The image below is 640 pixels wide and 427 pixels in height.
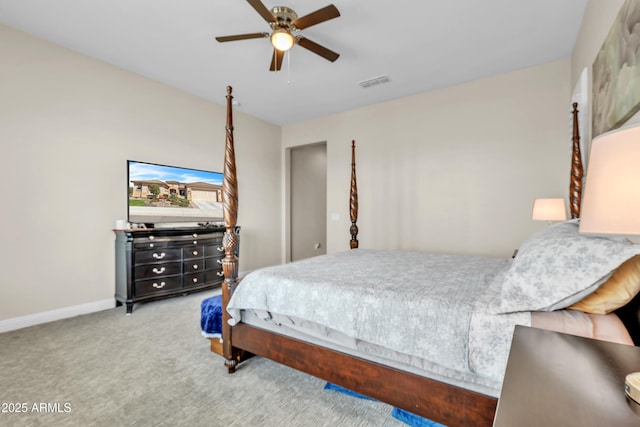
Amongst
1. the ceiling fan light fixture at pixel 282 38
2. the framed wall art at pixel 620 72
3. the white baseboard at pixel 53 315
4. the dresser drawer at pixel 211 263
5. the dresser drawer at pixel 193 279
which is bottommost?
the white baseboard at pixel 53 315

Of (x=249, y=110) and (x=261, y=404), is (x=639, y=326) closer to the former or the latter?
(x=261, y=404)

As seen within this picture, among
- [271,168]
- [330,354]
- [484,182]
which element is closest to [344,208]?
[271,168]

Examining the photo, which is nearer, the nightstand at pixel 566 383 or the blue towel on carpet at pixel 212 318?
the nightstand at pixel 566 383

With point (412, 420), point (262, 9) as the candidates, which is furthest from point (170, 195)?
point (412, 420)

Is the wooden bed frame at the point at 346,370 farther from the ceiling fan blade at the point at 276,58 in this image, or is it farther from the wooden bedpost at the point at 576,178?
the wooden bedpost at the point at 576,178

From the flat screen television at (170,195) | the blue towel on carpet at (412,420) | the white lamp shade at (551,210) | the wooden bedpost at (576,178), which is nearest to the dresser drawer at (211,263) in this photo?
the flat screen television at (170,195)

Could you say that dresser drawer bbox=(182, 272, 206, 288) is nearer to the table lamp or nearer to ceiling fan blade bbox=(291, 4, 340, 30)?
ceiling fan blade bbox=(291, 4, 340, 30)

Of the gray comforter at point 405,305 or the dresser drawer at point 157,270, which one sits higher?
the gray comforter at point 405,305

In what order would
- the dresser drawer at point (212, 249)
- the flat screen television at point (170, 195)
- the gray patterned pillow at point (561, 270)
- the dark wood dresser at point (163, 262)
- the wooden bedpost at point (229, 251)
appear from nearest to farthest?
the gray patterned pillow at point (561, 270) < the wooden bedpost at point (229, 251) < the dark wood dresser at point (163, 262) < the flat screen television at point (170, 195) < the dresser drawer at point (212, 249)

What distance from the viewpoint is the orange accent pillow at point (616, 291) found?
1.04 m

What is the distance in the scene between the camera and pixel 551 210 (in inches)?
110

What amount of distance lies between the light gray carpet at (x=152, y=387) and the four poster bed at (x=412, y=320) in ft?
0.69

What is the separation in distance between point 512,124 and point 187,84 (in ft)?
14.1

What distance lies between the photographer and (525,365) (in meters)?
0.72
